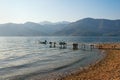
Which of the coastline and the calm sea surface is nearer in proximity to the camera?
the coastline

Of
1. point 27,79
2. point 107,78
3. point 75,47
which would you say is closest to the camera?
point 107,78

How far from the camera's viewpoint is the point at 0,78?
27625mm

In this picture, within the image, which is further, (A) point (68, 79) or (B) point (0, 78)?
(B) point (0, 78)

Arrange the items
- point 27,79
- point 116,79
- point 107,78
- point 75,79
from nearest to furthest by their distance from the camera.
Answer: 1. point 116,79
2. point 107,78
3. point 75,79
4. point 27,79

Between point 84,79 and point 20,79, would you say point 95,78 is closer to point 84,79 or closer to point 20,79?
point 84,79

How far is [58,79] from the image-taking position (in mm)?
25766

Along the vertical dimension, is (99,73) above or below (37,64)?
above

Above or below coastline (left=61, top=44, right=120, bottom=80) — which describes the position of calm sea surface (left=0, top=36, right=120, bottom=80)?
below

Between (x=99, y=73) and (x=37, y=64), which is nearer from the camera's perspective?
(x=99, y=73)

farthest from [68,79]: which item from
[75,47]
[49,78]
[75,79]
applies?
[75,47]

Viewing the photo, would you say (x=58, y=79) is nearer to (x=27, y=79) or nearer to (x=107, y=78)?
(x=27, y=79)

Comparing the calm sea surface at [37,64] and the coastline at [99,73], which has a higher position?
the coastline at [99,73]

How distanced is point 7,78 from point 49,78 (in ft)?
18.0

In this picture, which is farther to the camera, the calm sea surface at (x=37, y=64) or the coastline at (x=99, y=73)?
the calm sea surface at (x=37, y=64)
